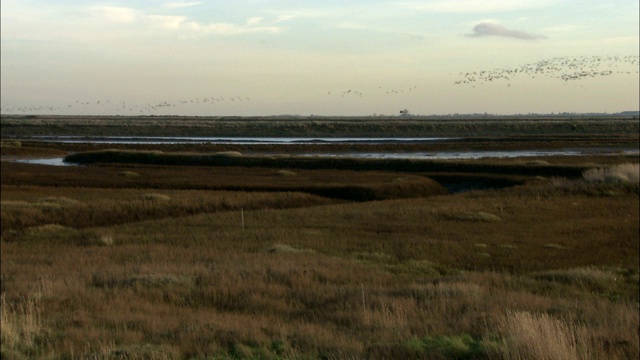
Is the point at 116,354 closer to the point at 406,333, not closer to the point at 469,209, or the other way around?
the point at 406,333

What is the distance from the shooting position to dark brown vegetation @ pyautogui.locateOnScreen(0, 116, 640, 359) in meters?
9.14

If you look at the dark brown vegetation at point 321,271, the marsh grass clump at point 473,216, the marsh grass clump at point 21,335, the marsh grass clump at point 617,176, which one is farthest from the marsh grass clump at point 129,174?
the marsh grass clump at point 21,335

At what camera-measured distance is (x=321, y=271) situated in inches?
664

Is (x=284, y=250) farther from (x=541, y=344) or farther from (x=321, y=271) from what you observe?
(x=541, y=344)

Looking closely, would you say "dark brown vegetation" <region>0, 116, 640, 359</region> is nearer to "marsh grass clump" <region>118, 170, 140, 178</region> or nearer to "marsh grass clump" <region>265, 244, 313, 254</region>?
"marsh grass clump" <region>265, 244, 313, 254</region>

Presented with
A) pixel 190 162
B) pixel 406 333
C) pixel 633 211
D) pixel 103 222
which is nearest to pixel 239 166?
pixel 190 162

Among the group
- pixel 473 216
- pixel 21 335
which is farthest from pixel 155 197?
pixel 21 335

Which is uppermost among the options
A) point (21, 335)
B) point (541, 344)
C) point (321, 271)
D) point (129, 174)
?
point (541, 344)

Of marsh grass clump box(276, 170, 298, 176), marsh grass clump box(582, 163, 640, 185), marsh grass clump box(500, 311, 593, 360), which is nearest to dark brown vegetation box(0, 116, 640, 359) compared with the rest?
marsh grass clump box(500, 311, 593, 360)

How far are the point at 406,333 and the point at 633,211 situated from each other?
26.6 m

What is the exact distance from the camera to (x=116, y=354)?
8375mm

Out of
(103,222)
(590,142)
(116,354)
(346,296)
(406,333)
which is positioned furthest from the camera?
(590,142)

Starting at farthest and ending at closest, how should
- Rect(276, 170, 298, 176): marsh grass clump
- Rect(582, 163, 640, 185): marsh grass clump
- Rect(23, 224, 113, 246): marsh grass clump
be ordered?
Rect(276, 170, 298, 176): marsh grass clump < Rect(582, 163, 640, 185): marsh grass clump < Rect(23, 224, 113, 246): marsh grass clump

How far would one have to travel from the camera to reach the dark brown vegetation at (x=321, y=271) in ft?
30.0
